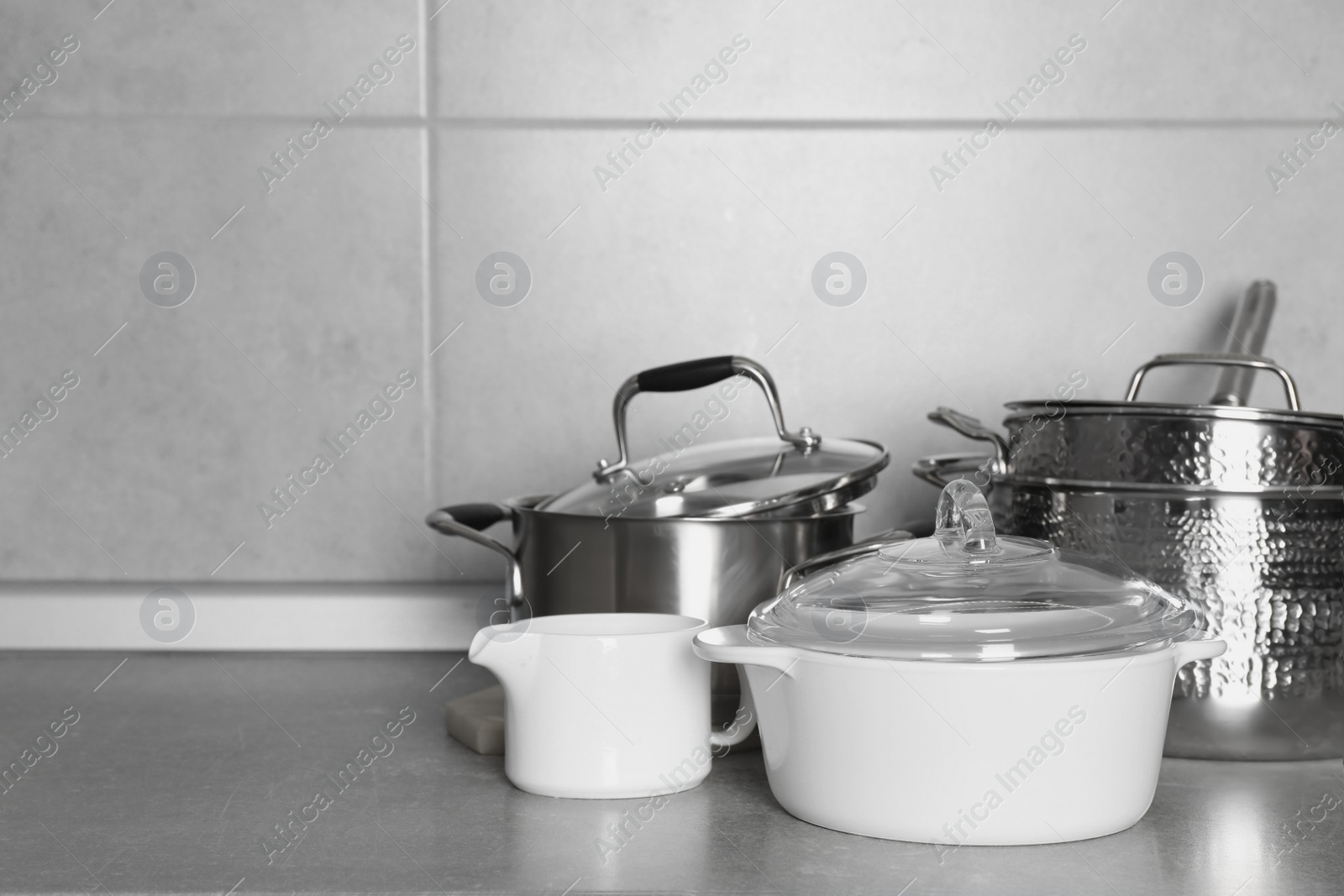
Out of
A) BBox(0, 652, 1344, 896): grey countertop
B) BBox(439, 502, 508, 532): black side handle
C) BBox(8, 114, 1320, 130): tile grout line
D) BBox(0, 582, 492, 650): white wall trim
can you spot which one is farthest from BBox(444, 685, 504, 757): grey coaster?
BBox(8, 114, 1320, 130): tile grout line

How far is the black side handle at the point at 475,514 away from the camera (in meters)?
0.72

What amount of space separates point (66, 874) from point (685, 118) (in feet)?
2.28

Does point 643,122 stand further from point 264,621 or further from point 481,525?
point 264,621

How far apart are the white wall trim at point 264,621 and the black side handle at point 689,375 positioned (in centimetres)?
32

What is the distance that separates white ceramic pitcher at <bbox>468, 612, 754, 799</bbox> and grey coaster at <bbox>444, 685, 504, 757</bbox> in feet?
0.24

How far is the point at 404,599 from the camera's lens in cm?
92

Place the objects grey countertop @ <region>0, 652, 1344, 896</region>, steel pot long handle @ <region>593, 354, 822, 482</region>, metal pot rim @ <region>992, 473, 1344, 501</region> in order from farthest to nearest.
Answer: steel pot long handle @ <region>593, 354, 822, 482</region>, metal pot rim @ <region>992, 473, 1344, 501</region>, grey countertop @ <region>0, 652, 1344, 896</region>

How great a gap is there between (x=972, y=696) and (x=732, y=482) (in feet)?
0.71

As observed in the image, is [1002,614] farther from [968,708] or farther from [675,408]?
[675,408]

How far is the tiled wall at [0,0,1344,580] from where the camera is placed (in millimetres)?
910

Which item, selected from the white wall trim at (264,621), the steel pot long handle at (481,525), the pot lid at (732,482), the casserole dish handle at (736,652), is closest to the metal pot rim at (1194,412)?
the pot lid at (732,482)

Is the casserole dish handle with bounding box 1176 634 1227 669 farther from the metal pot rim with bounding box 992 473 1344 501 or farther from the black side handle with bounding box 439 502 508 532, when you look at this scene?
the black side handle with bounding box 439 502 508 532

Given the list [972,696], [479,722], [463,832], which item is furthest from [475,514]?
[972,696]

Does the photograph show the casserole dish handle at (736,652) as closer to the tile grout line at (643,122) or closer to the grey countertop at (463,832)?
the grey countertop at (463,832)
